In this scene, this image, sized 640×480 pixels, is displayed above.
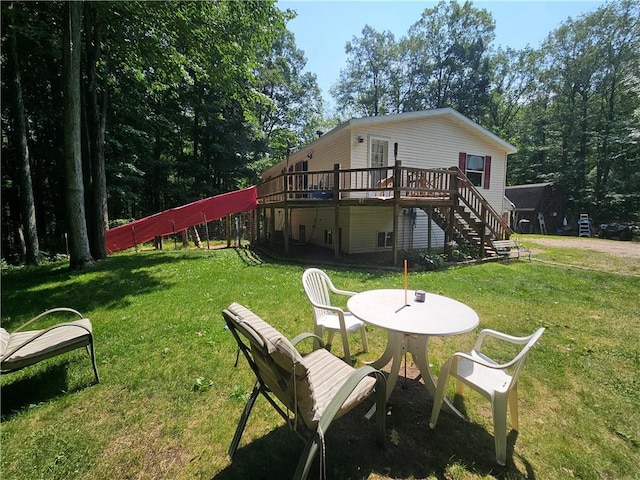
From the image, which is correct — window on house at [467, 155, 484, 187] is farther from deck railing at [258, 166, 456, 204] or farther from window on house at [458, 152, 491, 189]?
deck railing at [258, 166, 456, 204]

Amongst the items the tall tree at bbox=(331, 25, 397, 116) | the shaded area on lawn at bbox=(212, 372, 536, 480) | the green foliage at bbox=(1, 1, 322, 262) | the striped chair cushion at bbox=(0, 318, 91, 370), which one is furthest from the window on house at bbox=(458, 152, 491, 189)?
the tall tree at bbox=(331, 25, 397, 116)

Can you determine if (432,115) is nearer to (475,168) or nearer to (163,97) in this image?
(475,168)

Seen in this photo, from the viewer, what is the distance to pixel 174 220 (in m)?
13.2

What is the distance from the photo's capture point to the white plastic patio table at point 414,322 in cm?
244

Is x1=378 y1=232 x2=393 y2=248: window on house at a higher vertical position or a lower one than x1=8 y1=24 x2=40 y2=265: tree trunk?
lower

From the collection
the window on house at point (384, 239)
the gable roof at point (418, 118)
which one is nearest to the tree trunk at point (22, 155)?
the gable roof at point (418, 118)

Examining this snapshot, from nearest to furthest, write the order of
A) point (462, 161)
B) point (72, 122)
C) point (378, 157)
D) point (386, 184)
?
1. point (72, 122)
2. point (386, 184)
3. point (378, 157)
4. point (462, 161)

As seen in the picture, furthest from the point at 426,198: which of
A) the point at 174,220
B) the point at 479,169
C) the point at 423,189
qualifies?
the point at 174,220

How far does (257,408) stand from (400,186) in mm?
7261

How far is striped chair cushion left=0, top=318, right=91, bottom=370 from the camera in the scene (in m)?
2.66

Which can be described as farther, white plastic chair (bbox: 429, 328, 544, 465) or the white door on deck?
the white door on deck

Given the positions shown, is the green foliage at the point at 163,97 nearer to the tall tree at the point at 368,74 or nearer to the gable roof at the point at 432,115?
the gable roof at the point at 432,115

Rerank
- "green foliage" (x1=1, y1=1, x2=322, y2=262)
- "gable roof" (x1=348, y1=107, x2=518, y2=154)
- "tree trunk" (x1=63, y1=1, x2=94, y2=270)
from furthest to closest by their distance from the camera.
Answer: "gable roof" (x1=348, y1=107, x2=518, y2=154), "green foliage" (x1=1, y1=1, x2=322, y2=262), "tree trunk" (x1=63, y1=1, x2=94, y2=270)

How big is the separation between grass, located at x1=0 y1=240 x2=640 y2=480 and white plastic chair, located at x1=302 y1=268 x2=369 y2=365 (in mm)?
518
